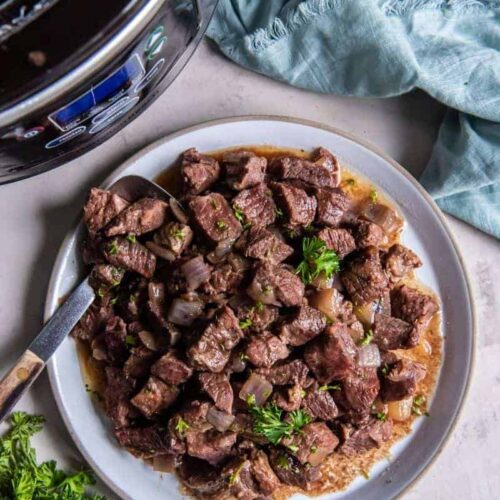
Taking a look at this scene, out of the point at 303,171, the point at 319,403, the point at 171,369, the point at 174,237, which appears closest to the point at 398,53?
the point at 303,171

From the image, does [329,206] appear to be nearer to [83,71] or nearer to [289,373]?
[289,373]

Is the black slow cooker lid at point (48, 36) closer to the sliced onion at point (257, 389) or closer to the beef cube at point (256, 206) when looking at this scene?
A: the beef cube at point (256, 206)

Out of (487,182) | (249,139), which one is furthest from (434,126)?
(249,139)

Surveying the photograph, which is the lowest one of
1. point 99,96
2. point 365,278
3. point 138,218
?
point 365,278

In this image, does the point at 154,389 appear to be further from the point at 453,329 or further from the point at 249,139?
the point at 453,329

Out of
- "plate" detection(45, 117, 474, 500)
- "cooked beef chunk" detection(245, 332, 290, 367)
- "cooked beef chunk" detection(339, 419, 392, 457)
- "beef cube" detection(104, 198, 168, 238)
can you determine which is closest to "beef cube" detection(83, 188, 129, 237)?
"beef cube" detection(104, 198, 168, 238)

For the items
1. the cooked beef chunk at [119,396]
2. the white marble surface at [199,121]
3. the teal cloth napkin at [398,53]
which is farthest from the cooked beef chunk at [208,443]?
the teal cloth napkin at [398,53]
